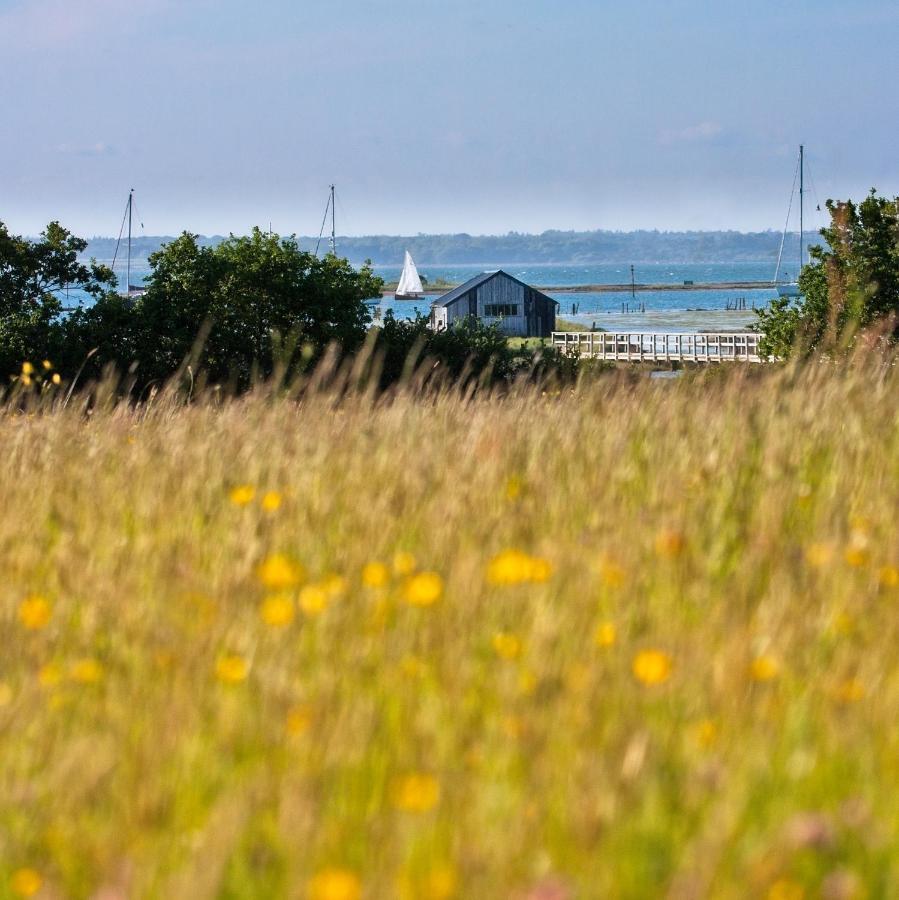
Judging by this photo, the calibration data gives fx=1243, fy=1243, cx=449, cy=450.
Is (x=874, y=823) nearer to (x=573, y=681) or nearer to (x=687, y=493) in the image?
(x=573, y=681)

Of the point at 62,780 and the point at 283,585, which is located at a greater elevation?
the point at 283,585

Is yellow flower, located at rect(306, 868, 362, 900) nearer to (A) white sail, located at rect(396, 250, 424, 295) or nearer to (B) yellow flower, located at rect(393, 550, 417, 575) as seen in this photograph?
(B) yellow flower, located at rect(393, 550, 417, 575)

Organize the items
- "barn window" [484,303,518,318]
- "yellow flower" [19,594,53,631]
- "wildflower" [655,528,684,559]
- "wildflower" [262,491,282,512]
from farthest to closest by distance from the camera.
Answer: "barn window" [484,303,518,318] < "wildflower" [262,491,282,512] < "wildflower" [655,528,684,559] < "yellow flower" [19,594,53,631]

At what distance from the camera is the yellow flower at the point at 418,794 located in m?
2.04

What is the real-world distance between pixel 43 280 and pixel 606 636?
4183 centimetres

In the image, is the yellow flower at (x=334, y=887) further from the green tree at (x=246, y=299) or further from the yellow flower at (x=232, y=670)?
the green tree at (x=246, y=299)

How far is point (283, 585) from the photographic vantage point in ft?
10.1

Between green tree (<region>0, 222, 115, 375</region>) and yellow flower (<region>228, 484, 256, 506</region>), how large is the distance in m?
A: 35.5

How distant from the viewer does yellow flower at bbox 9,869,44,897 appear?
1940 millimetres

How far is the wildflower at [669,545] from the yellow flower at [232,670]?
1160 mm

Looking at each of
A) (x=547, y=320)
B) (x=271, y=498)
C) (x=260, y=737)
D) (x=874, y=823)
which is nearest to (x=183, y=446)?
(x=271, y=498)

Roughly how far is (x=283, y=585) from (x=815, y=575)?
135 centimetres

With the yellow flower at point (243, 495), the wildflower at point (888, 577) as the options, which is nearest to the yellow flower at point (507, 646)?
the wildflower at point (888, 577)

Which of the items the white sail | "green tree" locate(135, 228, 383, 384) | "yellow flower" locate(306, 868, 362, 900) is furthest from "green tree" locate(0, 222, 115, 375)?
the white sail
